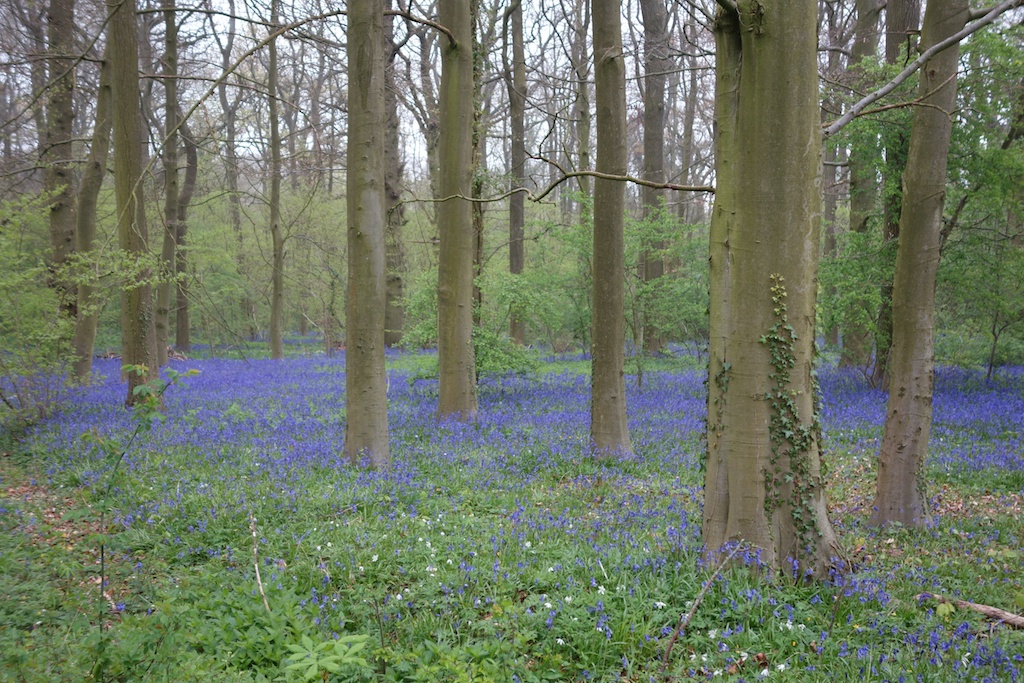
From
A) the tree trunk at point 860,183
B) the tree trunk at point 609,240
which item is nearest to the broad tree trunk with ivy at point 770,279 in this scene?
the tree trunk at point 609,240

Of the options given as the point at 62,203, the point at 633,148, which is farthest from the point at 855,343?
the point at 633,148

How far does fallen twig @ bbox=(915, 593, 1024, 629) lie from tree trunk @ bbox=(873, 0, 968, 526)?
187 cm

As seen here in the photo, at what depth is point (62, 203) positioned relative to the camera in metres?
13.7

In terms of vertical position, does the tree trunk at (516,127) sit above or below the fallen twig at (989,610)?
above

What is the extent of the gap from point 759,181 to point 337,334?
26157 mm

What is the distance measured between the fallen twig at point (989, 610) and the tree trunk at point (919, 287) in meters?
1.87

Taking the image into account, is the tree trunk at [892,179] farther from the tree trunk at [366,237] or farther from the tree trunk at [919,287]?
the tree trunk at [366,237]

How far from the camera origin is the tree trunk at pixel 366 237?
7090 mm

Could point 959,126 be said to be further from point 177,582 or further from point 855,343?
point 177,582

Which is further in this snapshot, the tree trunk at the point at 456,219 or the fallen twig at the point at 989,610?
the tree trunk at the point at 456,219

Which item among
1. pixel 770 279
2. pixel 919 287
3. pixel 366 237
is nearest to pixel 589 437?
pixel 366 237

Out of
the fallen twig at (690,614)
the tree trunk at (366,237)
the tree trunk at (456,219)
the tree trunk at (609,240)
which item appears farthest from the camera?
the tree trunk at (456,219)

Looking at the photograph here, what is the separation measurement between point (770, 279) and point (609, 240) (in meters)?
4.16

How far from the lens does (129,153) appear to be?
1075 centimetres
